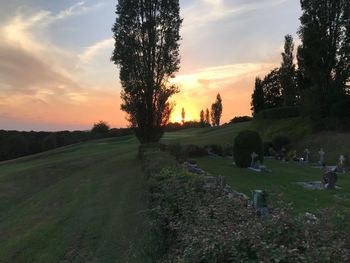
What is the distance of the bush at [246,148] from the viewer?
23.1 m

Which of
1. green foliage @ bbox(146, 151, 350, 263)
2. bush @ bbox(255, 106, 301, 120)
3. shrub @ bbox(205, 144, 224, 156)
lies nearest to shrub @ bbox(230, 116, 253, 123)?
bush @ bbox(255, 106, 301, 120)

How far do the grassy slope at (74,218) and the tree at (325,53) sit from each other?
2076cm

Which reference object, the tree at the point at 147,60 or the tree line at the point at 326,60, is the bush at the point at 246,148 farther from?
the tree line at the point at 326,60

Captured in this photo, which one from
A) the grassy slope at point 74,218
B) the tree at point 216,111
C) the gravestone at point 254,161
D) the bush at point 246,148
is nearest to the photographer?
the grassy slope at point 74,218

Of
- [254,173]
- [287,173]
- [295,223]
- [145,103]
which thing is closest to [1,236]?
[295,223]

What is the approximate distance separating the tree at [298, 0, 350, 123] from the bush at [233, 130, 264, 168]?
47.5 feet

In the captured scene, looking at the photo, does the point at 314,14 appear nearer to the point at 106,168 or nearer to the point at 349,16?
the point at 349,16

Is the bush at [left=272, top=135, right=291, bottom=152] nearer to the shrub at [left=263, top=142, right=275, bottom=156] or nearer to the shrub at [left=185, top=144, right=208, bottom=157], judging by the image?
the shrub at [left=263, top=142, right=275, bottom=156]

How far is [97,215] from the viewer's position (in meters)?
13.1

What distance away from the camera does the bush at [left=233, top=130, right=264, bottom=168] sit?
23.1 meters

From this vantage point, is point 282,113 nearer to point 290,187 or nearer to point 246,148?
point 246,148

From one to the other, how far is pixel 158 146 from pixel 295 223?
72.0 ft

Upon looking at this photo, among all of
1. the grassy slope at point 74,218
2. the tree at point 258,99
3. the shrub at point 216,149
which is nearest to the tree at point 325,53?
the shrub at point 216,149

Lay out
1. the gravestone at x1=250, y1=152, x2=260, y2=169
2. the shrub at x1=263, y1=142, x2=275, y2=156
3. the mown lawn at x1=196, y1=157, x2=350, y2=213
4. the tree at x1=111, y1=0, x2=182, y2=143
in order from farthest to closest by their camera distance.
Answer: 1. the shrub at x1=263, y1=142, x2=275, y2=156
2. the tree at x1=111, y1=0, x2=182, y2=143
3. the gravestone at x1=250, y1=152, x2=260, y2=169
4. the mown lawn at x1=196, y1=157, x2=350, y2=213
